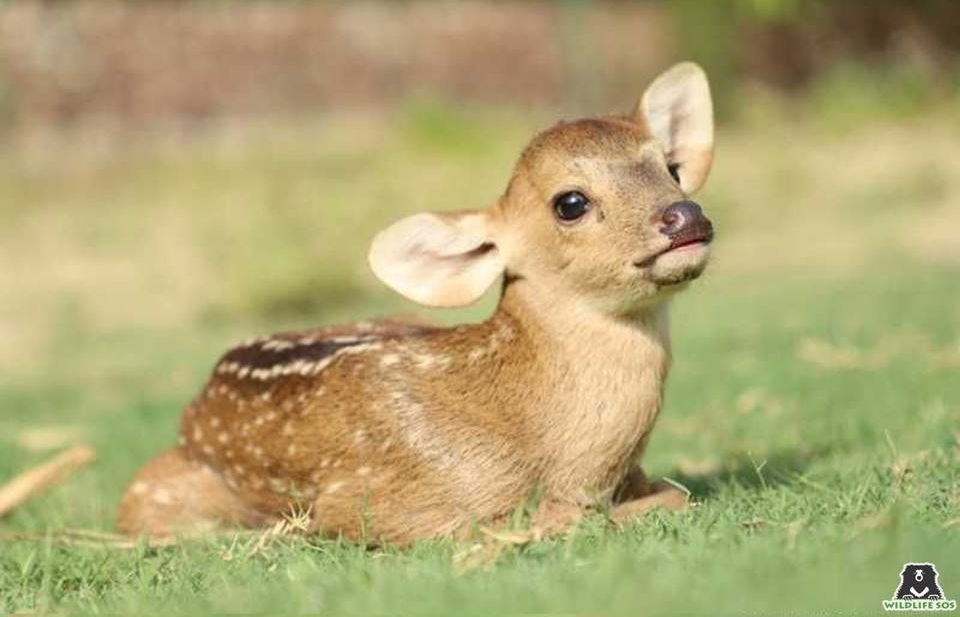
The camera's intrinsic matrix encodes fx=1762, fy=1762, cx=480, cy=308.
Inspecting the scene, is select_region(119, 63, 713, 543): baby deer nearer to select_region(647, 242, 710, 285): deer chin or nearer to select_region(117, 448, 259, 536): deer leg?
select_region(647, 242, 710, 285): deer chin

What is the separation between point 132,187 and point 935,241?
886 cm

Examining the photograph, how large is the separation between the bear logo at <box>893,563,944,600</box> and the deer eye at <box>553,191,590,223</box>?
1.88 meters

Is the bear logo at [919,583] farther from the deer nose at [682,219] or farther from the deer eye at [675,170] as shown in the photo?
the deer eye at [675,170]

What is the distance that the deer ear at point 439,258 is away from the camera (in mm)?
5766

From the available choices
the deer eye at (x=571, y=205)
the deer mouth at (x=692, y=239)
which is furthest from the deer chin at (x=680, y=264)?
the deer eye at (x=571, y=205)

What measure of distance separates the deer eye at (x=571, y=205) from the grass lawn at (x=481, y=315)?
98 cm

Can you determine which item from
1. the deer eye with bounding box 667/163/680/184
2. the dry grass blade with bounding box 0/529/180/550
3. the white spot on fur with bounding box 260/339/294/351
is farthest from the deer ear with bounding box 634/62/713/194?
the dry grass blade with bounding box 0/529/180/550

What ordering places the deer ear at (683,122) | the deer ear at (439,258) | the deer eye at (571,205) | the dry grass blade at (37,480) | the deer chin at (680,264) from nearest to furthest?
the deer chin at (680,264) → the deer eye at (571,205) → the deer ear at (439,258) → the deer ear at (683,122) → the dry grass blade at (37,480)

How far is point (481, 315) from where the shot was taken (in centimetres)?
1397

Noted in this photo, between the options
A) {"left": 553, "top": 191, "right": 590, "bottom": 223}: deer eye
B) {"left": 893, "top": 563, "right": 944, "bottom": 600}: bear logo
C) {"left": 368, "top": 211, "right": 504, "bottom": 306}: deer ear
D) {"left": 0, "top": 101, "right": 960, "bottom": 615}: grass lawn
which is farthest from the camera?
{"left": 368, "top": 211, "right": 504, "bottom": 306}: deer ear

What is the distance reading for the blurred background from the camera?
15016mm

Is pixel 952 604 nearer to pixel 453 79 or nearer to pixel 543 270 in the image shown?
pixel 543 270

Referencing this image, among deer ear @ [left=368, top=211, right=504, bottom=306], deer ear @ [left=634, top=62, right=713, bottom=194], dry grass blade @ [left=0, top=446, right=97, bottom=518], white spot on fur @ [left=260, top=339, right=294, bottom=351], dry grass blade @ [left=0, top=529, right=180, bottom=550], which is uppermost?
deer ear @ [left=634, top=62, right=713, bottom=194]

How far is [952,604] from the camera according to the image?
392 cm
